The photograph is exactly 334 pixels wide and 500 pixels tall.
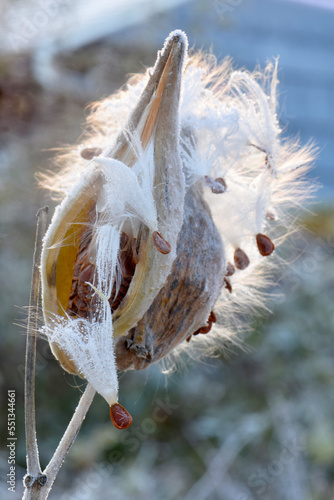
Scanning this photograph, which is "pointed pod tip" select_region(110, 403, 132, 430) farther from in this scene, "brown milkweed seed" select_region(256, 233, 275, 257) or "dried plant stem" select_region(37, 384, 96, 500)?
"brown milkweed seed" select_region(256, 233, 275, 257)

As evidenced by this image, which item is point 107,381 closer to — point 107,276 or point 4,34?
point 107,276

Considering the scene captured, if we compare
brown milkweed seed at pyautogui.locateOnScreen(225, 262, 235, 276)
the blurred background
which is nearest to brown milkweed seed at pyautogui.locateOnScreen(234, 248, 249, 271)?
brown milkweed seed at pyautogui.locateOnScreen(225, 262, 235, 276)

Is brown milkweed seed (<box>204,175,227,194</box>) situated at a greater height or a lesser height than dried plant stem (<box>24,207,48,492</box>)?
greater

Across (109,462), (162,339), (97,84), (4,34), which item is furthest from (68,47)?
(162,339)

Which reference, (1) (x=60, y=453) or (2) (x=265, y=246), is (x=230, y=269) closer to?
(2) (x=265, y=246)

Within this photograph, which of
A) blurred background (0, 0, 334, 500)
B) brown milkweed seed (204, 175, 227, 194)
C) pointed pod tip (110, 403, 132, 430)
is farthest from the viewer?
blurred background (0, 0, 334, 500)

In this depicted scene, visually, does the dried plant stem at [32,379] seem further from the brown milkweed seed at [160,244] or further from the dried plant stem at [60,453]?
the brown milkweed seed at [160,244]

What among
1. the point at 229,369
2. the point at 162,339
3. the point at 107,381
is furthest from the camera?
the point at 229,369
